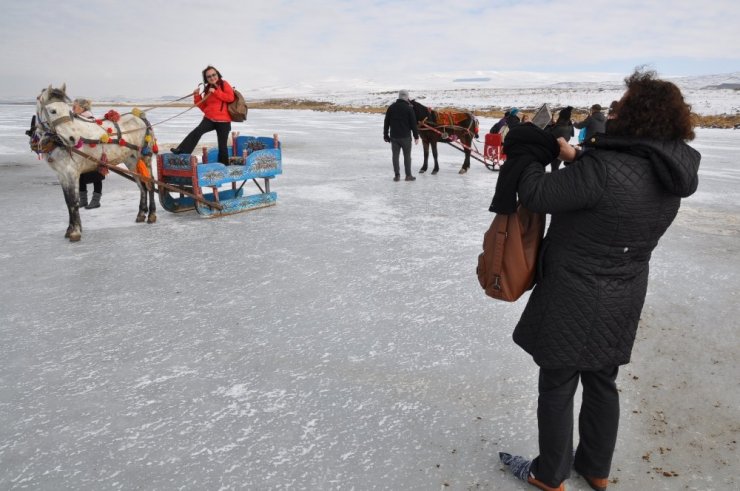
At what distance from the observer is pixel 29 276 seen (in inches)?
178

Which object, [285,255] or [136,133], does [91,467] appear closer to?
[285,255]

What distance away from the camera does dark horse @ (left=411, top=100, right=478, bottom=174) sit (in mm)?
10570

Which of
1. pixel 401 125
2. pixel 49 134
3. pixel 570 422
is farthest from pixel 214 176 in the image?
pixel 570 422

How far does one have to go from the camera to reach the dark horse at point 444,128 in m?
10.6

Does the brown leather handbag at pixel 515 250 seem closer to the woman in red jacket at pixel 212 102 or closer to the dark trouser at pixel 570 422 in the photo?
the dark trouser at pixel 570 422

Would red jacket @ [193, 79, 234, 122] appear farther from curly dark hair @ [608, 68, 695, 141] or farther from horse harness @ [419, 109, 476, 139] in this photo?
curly dark hair @ [608, 68, 695, 141]

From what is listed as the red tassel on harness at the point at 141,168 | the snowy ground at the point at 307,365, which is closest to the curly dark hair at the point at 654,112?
the snowy ground at the point at 307,365

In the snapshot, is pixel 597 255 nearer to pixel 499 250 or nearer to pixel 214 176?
pixel 499 250

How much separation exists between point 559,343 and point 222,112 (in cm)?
573

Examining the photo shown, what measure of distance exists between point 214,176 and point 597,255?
5.53 metres

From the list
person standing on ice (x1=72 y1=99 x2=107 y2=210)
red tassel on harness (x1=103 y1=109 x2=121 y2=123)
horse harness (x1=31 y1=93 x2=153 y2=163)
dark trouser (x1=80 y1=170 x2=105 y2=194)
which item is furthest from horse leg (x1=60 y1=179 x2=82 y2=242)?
dark trouser (x1=80 y1=170 x2=105 y2=194)

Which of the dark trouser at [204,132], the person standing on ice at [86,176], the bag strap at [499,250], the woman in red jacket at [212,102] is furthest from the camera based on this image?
the dark trouser at [204,132]

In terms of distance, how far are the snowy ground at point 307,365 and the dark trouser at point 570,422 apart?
5.8 inches

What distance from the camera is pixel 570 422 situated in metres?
2.04
